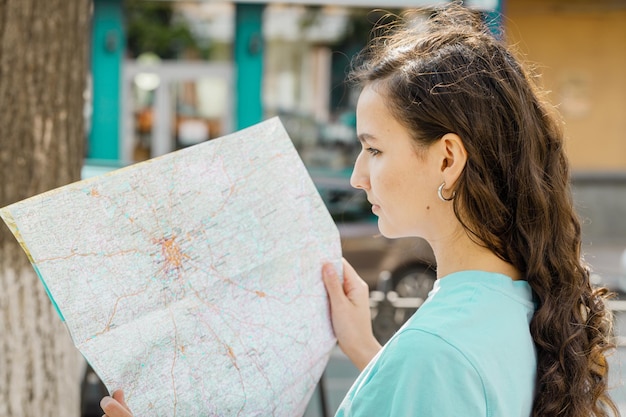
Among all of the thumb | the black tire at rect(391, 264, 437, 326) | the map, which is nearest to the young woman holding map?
the map

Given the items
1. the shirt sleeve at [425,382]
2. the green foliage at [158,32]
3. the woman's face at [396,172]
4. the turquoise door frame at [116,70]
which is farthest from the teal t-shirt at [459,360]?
the green foliage at [158,32]

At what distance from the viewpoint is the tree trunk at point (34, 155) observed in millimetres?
2646

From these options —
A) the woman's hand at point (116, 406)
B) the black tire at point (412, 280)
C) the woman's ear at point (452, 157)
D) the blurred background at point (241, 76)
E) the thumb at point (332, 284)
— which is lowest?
the black tire at point (412, 280)

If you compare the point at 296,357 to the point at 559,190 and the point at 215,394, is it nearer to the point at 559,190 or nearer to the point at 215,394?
the point at 215,394

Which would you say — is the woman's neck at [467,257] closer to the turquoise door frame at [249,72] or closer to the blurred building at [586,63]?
the turquoise door frame at [249,72]

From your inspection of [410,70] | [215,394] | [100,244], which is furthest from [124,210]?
[410,70]

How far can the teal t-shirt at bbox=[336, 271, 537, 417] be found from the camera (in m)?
1.31

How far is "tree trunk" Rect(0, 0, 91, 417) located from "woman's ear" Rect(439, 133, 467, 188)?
63.1 inches

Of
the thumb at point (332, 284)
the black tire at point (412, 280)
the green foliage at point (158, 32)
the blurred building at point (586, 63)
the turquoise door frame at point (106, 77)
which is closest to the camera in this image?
the thumb at point (332, 284)

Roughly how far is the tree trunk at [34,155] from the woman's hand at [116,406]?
4.20 ft

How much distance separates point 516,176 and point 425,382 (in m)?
0.43

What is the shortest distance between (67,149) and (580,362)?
5.95 ft

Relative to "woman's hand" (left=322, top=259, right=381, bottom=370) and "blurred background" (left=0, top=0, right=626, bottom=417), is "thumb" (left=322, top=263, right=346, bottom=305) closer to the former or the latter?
"woman's hand" (left=322, top=259, right=381, bottom=370)

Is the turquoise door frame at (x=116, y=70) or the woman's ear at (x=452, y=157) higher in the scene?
the woman's ear at (x=452, y=157)
